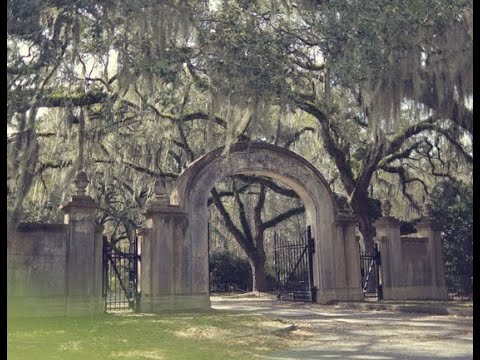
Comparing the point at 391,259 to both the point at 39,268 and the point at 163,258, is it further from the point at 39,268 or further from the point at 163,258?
the point at 39,268

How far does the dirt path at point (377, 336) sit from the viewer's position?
834 cm

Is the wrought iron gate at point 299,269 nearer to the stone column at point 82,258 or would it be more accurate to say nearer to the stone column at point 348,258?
the stone column at point 348,258

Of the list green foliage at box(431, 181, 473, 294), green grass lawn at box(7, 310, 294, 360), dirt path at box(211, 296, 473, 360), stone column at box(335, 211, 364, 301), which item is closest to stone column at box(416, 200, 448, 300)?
green foliage at box(431, 181, 473, 294)

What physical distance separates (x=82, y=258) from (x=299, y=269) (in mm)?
8247

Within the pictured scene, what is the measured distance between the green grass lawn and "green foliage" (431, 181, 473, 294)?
28.4 ft

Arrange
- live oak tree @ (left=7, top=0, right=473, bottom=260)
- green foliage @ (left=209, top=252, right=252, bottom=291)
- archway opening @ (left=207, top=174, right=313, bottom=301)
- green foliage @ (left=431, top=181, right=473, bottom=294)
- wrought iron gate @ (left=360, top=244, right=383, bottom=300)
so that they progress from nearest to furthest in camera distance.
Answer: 1. live oak tree @ (left=7, top=0, right=473, bottom=260)
2. wrought iron gate @ (left=360, top=244, right=383, bottom=300)
3. green foliage @ (left=431, top=181, right=473, bottom=294)
4. archway opening @ (left=207, top=174, right=313, bottom=301)
5. green foliage @ (left=209, top=252, right=252, bottom=291)

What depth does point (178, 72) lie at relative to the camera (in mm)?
12711

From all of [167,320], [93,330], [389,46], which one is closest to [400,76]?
[389,46]

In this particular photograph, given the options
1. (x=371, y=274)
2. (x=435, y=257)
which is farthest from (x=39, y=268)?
(x=435, y=257)

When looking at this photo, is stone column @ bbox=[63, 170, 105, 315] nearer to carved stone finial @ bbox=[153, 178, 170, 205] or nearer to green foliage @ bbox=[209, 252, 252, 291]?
carved stone finial @ bbox=[153, 178, 170, 205]

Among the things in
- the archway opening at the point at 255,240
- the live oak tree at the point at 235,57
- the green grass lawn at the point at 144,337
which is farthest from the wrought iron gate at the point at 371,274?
the green grass lawn at the point at 144,337

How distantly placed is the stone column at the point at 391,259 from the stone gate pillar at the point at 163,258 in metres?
6.12

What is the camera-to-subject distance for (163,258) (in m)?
14.9

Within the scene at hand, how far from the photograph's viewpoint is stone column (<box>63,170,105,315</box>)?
43.5 ft
